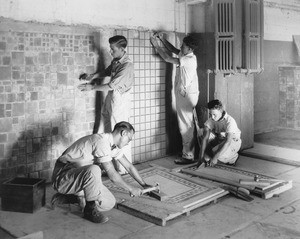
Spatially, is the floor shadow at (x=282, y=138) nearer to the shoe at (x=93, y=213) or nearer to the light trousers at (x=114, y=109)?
the light trousers at (x=114, y=109)

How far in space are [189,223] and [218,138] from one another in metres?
2.21

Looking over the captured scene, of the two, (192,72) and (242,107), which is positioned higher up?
(192,72)

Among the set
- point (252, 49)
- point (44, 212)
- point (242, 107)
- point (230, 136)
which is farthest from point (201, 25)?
point (44, 212)

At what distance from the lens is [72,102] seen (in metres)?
4.85

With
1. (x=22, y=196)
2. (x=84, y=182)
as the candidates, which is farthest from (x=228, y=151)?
(x=22, y=196)

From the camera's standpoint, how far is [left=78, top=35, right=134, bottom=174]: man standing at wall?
15.7 feet

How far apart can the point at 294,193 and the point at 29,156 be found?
2.98 meters

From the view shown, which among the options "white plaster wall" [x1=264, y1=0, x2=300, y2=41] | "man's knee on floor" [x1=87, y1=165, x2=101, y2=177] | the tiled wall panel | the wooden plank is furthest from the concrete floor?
"white plaster wall" [x1=264, y1=0, x2=300, y2=41]

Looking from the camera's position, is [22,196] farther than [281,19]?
No

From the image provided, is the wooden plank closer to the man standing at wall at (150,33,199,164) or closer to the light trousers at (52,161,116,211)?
the man standing at wall at (150,33,199,164)

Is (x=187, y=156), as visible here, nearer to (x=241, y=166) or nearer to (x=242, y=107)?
(x=241, y=166)

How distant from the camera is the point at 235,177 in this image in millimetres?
4750

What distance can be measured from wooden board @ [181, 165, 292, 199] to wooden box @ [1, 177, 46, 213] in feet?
6.34

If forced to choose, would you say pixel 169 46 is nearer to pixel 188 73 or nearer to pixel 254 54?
pixel 188 73
